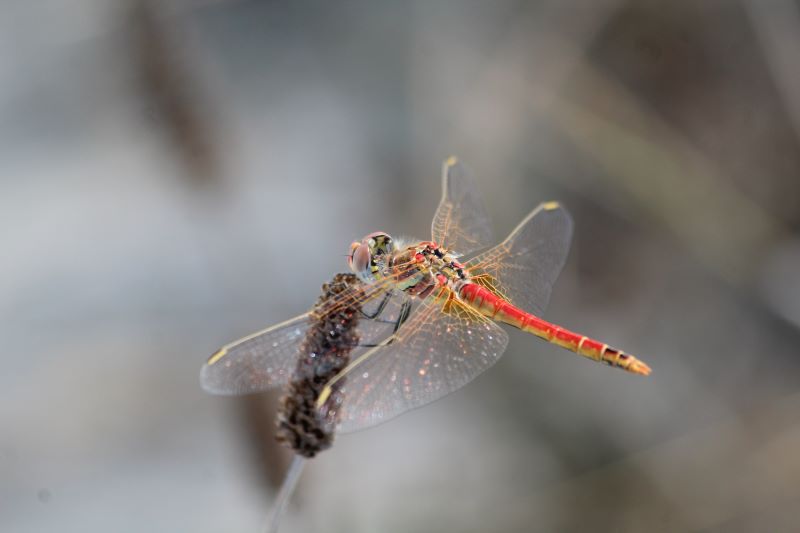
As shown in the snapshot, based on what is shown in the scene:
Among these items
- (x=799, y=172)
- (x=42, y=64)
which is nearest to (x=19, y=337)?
(x=42, y=64)

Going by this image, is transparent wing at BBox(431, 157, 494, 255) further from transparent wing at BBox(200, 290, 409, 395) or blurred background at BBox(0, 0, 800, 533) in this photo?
blurred background at BBox(0, 0, 800, 533)

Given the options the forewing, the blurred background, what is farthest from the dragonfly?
the blurred background

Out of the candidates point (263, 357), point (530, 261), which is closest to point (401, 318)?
point (263, 357)

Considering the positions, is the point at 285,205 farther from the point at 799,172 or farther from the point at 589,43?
the point at 799,172

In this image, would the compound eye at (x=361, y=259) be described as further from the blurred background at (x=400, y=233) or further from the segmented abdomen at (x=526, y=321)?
the blurred background at (x=400, y=233)

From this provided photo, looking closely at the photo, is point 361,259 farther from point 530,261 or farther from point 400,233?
point 400,233

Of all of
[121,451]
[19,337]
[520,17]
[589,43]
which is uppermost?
[520,17]
